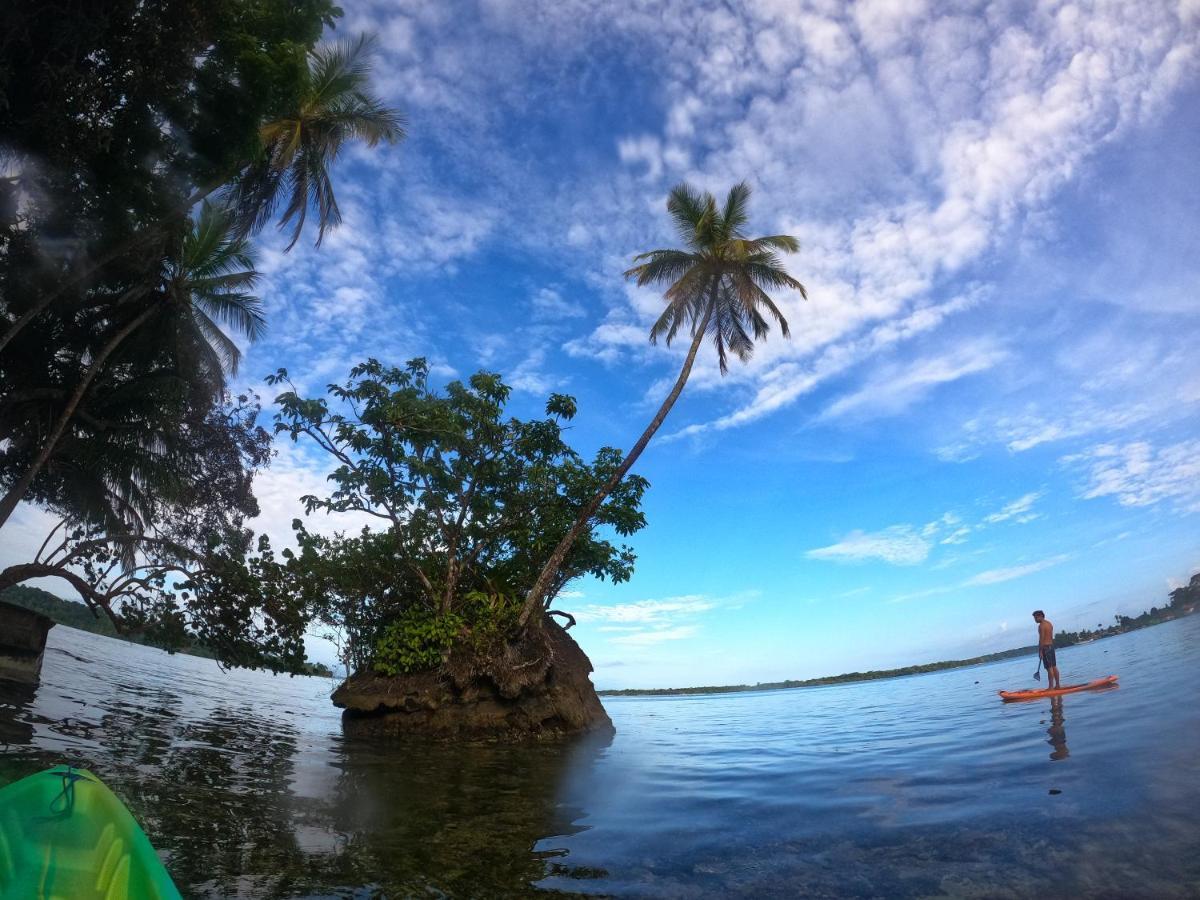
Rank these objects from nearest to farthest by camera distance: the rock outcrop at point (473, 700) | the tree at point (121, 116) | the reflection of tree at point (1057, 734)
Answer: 1. the reflection of tree at point (1057, 734)
2. the tree at point (121, 116)
3. the rock outcrop at point (473, 700)

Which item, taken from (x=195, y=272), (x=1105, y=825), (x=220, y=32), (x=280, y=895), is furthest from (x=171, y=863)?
(x=195, y=272)

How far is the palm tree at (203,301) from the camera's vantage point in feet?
47.2

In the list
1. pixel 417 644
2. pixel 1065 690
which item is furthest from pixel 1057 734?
pixel 417 644

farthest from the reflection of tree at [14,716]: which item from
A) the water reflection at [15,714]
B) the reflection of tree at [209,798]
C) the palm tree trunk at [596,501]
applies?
the palm tree trunk at [596,501]

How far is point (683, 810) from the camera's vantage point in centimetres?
572

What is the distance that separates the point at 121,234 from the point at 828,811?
14.3 meters

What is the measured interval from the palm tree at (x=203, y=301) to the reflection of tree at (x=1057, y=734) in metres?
16.7

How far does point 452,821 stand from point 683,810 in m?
2.08

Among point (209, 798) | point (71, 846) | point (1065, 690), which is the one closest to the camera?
point (71, 846)

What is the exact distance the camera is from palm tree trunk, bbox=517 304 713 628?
46.2 ft

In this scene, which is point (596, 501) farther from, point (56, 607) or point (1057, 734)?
point (56, 607)

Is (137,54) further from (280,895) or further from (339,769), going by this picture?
(280,895)

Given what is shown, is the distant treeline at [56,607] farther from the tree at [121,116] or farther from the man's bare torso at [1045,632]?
the man's bare torso at [1045,632]

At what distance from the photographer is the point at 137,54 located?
8930mm
